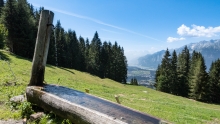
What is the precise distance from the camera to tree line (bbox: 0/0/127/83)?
158 ft

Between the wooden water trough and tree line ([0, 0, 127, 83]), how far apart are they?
146ft

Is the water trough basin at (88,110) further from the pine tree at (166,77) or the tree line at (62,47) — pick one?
the pine tree at (166,77)

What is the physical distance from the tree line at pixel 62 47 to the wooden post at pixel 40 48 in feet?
146

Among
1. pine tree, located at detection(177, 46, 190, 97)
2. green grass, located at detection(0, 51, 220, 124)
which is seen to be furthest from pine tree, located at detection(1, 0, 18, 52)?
pine tree, located at detection(177, 46, 190, 97)

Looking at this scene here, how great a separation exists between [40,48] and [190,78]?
73.4 m

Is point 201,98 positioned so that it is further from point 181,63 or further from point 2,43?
point 2,43

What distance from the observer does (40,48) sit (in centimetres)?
950

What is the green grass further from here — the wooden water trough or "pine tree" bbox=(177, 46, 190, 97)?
"pine tree" bbox=(177, 46, 190, 97)

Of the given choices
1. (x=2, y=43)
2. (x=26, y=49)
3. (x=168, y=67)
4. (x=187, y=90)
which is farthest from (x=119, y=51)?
(x=2, y=43)

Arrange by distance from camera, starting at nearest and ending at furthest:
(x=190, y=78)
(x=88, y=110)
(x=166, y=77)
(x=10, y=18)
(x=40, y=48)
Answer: (x=88, y=110) → (x=40, y=48) → (x=10, y=18) → (x=190, y=78) → (x=166, y=77)

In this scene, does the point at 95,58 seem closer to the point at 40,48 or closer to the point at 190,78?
the point at 190,78

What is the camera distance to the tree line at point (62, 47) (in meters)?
Answer: 48.2

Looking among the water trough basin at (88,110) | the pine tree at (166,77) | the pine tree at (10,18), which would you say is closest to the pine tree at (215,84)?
the pine tree at (166,77)

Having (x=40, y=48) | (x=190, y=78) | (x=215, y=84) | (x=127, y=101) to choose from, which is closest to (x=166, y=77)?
(x=190, y=78)
